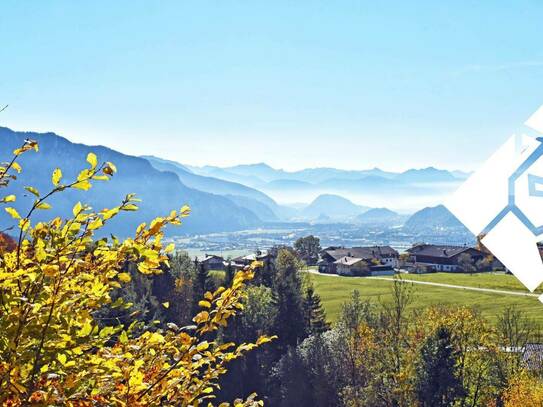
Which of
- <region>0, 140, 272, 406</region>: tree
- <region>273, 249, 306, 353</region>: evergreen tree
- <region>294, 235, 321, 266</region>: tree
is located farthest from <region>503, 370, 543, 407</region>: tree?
<region>294, 235, 321, 266</region>: tree

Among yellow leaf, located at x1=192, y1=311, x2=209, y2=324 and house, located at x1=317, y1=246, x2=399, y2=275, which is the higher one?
yellow leaf, located at x1=192, y1=311, x2=209, y2=324

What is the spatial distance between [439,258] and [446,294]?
61.8 m

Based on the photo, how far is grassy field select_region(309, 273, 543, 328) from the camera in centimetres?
6681

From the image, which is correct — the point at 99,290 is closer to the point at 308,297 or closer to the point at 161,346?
the point at 161,346

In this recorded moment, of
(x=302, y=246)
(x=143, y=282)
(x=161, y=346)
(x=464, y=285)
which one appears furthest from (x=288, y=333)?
(x=302, y=246)

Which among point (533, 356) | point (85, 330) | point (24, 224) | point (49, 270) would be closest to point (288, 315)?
point (533, 356)

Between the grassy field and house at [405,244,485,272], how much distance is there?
81.5 feet

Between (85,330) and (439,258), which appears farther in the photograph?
(439,258)

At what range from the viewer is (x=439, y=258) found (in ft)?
453

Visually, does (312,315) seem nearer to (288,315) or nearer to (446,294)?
(288,315)

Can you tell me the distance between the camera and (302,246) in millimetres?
160875

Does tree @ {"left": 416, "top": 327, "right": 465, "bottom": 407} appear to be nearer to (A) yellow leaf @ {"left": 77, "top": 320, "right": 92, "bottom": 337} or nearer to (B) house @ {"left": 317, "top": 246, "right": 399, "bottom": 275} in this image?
(A) yellow leaf @ {"left": 77, "top": 320, "right": 92, "bottom": 337}

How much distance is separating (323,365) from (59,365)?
43270 millimetres

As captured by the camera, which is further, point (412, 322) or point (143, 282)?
point (143, 282)
